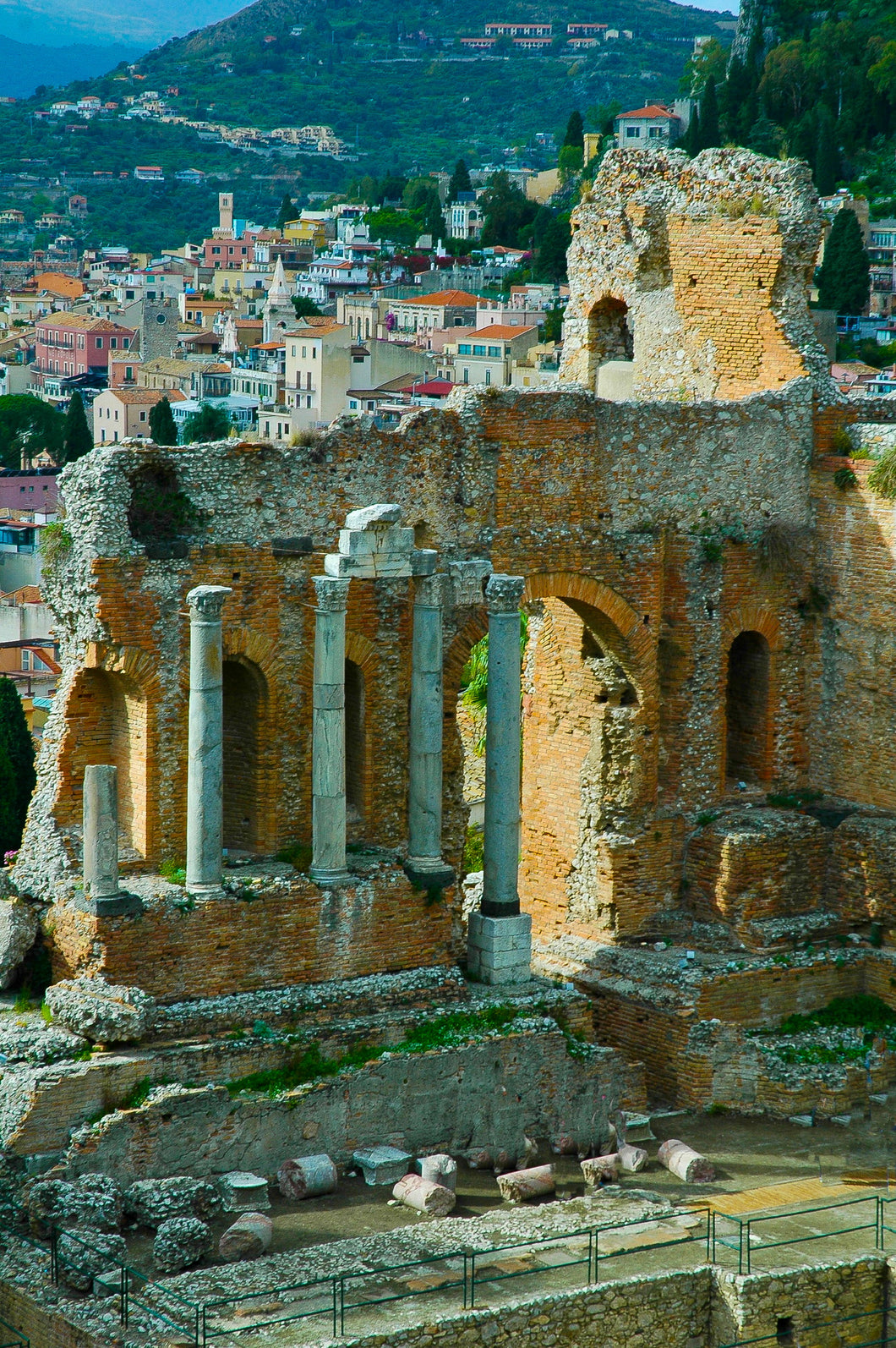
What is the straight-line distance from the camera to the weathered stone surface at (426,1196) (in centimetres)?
1938

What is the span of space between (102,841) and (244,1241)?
3.78 m

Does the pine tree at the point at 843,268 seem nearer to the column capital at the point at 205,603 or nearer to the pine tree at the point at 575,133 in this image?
the column capital at the point at 205,603

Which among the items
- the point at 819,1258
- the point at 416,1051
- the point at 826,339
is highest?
the point at 826,339

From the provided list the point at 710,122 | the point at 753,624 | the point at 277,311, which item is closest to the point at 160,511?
the point at 753,624

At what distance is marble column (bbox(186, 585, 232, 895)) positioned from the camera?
20250 millimetres

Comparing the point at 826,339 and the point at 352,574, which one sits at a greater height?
the point at 826,339

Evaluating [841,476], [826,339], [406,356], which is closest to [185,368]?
[406,356]

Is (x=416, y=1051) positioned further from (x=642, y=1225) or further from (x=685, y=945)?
(x=685, y=945)

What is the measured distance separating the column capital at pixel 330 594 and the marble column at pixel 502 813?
6.10ft

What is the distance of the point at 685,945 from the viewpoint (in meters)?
24.5

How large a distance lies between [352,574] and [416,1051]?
15.1 feet

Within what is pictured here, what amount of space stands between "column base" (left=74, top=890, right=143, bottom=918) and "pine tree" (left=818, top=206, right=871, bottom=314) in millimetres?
63024

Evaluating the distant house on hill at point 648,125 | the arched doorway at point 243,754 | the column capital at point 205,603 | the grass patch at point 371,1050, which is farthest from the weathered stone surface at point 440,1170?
the distant house on hill at point 648,125

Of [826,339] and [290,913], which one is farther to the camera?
[826,339]
